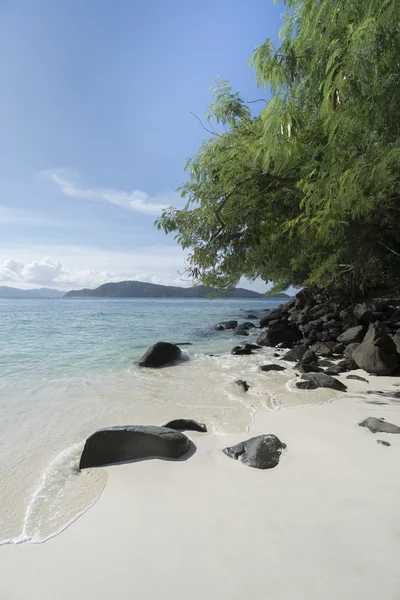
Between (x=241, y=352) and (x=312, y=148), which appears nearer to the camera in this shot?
(x=312, y=148)

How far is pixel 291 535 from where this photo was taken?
→ 262 cm

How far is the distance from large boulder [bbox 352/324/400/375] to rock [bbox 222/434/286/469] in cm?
576

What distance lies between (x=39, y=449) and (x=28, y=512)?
66.2 inches

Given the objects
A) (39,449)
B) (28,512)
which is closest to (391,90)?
(28,512)

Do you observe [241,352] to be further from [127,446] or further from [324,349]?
[127,446]

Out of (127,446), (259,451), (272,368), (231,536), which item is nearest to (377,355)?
(272,368)

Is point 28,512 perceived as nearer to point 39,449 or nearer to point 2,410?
point 39,449

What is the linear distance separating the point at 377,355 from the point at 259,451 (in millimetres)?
6456

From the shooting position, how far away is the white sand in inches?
85.9

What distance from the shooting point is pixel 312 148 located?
5027mm

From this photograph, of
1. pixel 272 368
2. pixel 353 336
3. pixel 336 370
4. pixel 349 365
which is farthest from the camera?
pixel 353 336

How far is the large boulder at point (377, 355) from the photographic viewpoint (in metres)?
8.51

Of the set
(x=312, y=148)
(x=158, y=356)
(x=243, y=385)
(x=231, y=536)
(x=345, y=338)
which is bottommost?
(x=243, y=385)

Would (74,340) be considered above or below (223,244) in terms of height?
below
